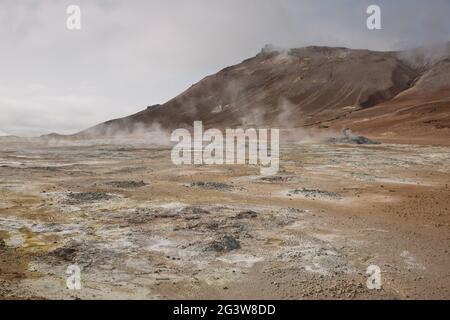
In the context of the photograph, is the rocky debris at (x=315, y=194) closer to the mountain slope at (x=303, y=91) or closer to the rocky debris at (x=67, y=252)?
the rocky debris at (x=67, y=252)

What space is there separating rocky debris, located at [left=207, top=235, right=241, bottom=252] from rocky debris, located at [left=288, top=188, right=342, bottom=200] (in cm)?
655

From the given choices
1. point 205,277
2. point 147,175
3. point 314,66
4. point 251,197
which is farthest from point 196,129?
point 205,277

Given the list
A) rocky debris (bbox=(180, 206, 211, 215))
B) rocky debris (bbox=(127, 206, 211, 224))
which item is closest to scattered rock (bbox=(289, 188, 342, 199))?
rocky debris (bbox=(180, 206, 211, 215))

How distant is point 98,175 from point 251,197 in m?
9.06

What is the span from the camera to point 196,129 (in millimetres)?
90000

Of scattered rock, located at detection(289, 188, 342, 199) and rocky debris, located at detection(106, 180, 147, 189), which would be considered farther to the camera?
rocky debris, located at detection(106, 180, 147, 189)

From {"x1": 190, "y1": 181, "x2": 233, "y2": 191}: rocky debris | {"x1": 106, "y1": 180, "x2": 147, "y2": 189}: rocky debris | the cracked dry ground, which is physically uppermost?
{"x1": 106, "y1": 180, "x2": 147, "y2": 189}: rocky debris

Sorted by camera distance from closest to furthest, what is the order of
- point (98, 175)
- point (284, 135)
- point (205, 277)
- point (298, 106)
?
point (205, 277) < point (98, 175) < point (284, 135) < point (298, 106)

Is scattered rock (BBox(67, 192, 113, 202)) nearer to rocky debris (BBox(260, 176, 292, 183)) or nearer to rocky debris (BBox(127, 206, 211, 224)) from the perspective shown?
rocky debris (BBox(127, 206, 211, 224))

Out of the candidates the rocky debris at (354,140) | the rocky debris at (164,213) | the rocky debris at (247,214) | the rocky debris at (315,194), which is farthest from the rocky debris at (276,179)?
the rocky debris at (354,140)

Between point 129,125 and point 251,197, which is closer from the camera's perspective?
point 251,197

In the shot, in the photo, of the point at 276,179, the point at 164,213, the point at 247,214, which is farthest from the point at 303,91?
the point at 164,213

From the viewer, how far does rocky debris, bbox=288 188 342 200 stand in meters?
16.2
